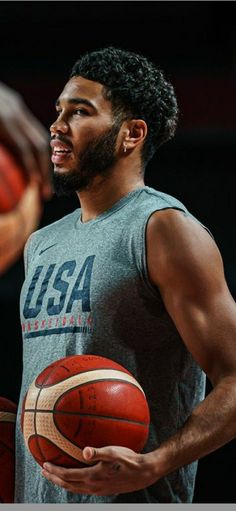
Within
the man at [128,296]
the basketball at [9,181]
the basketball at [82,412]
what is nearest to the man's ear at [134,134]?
the man at [128,296]

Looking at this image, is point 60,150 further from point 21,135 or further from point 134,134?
point 21,135

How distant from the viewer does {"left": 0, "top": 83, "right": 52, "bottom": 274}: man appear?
85 cm

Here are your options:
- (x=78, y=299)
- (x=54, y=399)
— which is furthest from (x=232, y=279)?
(x=54, y=399)

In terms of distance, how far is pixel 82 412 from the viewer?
1465mm

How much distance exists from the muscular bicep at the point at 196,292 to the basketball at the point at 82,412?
16cm

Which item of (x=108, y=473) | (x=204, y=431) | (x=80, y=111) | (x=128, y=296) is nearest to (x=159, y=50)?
(x=80, y=111)

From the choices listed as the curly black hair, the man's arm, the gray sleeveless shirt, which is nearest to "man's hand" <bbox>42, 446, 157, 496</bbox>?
the man's arm

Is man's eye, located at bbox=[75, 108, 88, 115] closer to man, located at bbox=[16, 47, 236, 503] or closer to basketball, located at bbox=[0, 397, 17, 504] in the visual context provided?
man, located at bbox=[16, 47, 236, 503]

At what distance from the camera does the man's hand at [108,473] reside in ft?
4.77

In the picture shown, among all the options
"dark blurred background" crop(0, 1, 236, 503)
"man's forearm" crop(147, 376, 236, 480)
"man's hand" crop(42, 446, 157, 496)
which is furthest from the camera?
"dark blurred background" crop(0, 1, 236, 503)

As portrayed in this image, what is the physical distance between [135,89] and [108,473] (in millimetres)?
849

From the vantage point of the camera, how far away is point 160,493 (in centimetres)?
170

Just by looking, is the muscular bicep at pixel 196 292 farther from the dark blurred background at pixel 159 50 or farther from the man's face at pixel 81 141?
the dark blurred background at pixel 159 50

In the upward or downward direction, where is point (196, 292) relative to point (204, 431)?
upward
